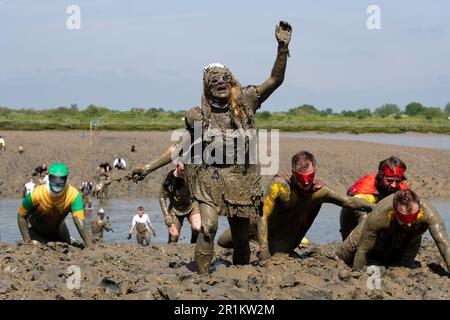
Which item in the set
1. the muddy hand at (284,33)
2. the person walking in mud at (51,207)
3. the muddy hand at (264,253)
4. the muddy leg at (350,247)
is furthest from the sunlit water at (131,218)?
the muddy hand at (284,33)

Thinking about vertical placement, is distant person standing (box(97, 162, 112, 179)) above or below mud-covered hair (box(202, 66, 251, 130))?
below

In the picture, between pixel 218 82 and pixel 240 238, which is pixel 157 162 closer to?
pixel 240 238

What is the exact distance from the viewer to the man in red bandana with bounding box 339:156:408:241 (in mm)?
8891

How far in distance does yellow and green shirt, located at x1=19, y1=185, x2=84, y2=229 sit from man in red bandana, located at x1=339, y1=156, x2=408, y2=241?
323 centimetres

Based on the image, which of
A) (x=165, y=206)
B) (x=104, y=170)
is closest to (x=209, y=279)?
(x=165, y=206)

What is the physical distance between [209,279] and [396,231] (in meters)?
2.07

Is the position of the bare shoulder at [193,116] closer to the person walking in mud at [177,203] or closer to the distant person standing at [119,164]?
the person walking in mud at [177,203]

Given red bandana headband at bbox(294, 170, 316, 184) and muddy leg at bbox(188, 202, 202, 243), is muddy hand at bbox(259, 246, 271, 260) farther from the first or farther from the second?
muddy leg at bbox(188, 202, 202, 243)

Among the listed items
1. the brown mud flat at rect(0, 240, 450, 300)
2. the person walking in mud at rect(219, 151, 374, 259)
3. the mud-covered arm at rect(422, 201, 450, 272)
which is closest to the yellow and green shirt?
the brown mud flat at rect(0, 240, 450, 300)

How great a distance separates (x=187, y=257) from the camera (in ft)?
34.5

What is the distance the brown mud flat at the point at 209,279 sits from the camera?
711 cm
